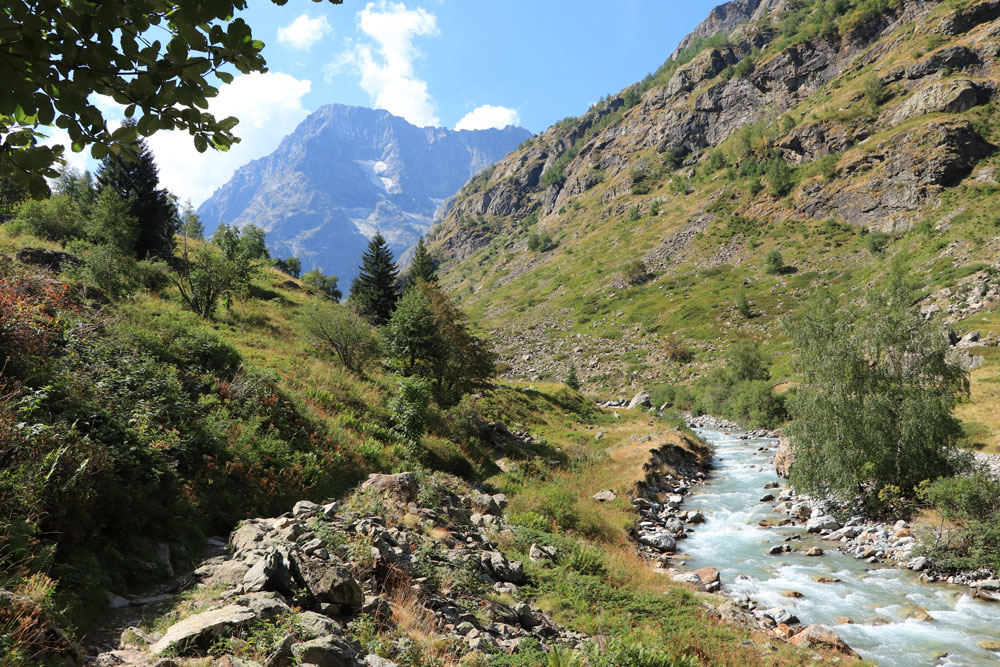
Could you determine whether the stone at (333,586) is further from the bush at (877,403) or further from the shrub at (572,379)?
the shrub at (572,379)

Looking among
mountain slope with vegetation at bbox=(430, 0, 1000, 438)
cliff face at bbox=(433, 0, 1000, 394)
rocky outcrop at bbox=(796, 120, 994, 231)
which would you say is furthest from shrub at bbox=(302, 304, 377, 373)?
rocky outcrop at bbox=(796, 120, 994, 231)

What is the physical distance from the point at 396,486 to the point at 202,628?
8.21 m

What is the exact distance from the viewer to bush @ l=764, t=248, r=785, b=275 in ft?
284

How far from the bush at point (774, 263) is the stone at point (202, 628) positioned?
327 ft

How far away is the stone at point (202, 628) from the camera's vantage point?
512 cm

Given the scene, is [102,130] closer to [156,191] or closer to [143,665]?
[143,665]

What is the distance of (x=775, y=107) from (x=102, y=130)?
188112 mm

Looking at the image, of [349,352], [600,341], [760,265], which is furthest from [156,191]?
[760,265]

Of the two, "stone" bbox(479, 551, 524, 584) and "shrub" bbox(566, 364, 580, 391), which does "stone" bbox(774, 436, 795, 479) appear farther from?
"shrub" bbox(566, 364, 580, 391)

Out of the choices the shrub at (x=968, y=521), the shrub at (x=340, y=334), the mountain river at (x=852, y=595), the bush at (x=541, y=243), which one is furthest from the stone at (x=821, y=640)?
the bush at (x=541, y=243)

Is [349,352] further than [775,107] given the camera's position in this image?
No

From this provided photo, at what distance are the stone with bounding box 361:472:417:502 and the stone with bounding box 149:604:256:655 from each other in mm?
7483

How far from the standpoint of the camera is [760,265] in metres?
93.1

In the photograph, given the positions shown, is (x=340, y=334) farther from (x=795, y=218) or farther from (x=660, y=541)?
(x=795, y=218)
